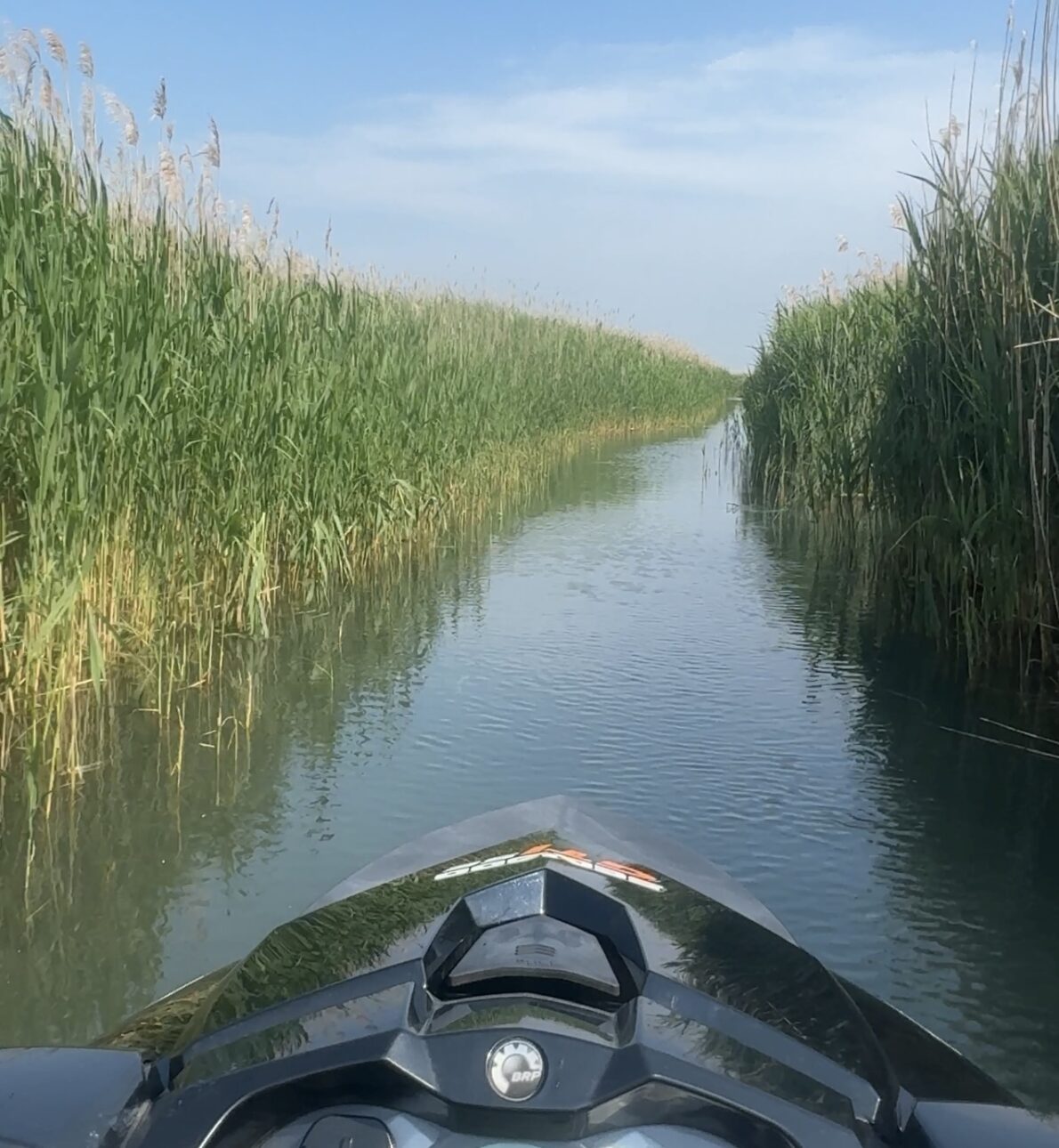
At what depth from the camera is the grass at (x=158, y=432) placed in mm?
3006

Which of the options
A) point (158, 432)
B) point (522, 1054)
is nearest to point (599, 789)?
point (158, 432)

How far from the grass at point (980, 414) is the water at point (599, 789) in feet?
1.02

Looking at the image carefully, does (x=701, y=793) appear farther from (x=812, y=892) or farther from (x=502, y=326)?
(x=502, y=326)

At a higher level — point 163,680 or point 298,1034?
point 298,1034

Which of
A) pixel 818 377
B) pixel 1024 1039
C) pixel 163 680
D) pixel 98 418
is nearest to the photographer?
pixel 1024 1039

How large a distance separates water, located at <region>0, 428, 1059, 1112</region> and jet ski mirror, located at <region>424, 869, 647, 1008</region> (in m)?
1.37

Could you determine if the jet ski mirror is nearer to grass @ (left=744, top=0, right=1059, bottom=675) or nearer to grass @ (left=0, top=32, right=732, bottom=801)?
grass @ (left=0, top=32, right=732, bottom=801)

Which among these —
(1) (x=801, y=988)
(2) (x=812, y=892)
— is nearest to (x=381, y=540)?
(2) (x=812, y=892)

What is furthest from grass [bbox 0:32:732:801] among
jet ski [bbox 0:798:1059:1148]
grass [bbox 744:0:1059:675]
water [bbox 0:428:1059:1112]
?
grass [bbox 744:0:1059:675]

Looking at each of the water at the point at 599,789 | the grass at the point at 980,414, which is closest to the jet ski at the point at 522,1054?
the water at the point at 599,789

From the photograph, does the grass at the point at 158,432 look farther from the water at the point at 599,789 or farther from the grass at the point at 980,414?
the grass at the point at 980,414

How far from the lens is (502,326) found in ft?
43.0

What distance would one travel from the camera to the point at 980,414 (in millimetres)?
4148

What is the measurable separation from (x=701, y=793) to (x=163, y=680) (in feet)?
5.86
